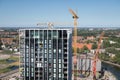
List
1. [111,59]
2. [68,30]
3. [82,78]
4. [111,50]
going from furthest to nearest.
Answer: [111,50]
[111,59]
[82,78]
[68,30]

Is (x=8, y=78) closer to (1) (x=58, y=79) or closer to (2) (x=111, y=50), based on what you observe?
(1) (x=58, y=79)

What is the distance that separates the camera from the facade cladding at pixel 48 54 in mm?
22109

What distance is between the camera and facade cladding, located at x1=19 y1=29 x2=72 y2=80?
22109mm

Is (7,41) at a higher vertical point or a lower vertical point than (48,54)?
lower

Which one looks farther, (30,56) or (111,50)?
(111,50)

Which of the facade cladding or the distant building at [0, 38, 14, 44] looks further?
the distant building at [0, 38, 14, 44]

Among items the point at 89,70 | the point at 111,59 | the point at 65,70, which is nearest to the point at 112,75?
the point at 89,70

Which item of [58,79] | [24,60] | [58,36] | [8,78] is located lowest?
[8,78]

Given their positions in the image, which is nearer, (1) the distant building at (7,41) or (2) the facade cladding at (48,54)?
(2) the facade cladding at (48,54)

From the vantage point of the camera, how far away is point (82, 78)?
4094 centimetres

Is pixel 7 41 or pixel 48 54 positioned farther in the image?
pixel 7 41

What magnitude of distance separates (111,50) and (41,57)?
46551mm

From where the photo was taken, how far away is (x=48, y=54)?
22141mm

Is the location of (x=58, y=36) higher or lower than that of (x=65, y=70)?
higher
